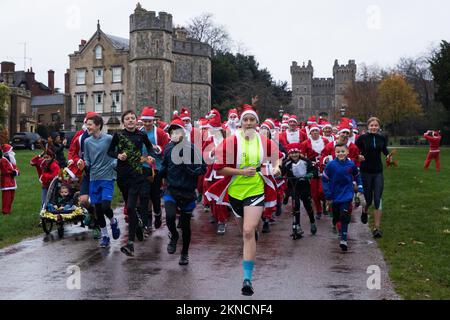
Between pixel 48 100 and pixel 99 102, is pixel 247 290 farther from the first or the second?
pixel 48 100

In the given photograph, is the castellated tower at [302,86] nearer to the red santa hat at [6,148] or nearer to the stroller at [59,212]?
the red santa hat at [6,148]

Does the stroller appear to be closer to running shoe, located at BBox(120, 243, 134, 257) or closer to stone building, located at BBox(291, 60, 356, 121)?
running shoe, located at BBox(120, 243, 134, 257)

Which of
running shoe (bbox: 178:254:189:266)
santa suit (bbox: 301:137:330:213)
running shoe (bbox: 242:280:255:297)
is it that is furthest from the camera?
santa suit (bbox: 301:137:330:213)

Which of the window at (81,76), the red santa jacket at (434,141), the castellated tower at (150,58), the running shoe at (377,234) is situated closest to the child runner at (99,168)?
the running shoe at (377,234)

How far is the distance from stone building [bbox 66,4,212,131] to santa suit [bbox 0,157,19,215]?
53653 mm

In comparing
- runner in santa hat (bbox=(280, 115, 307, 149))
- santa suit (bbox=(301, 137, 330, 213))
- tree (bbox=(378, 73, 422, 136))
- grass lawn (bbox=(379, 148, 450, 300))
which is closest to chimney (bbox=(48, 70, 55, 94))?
tree (bbox=(378, 73, 422, 136))

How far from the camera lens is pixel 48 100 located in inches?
3280

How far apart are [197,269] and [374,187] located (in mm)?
4364

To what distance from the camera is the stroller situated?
37.1 feet

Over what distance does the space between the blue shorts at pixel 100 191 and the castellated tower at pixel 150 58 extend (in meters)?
59.3

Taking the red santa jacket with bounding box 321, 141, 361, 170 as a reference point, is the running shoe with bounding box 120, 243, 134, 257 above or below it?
below

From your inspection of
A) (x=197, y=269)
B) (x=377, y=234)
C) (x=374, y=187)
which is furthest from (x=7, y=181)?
A: (x=377, y=234)

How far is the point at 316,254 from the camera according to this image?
9734mm

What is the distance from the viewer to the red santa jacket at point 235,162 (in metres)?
7.72
